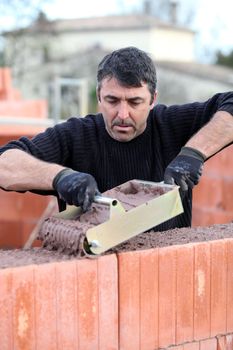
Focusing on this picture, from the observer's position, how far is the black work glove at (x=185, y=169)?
101 inches

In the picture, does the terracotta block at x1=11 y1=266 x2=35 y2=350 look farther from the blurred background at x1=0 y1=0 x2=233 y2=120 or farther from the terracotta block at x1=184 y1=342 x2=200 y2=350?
the blurred background at x1=0 y1=0 x2=233 y2=120

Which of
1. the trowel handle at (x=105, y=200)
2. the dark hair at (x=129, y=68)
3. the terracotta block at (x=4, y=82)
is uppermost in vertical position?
the dark hair at (x=129, y=68)

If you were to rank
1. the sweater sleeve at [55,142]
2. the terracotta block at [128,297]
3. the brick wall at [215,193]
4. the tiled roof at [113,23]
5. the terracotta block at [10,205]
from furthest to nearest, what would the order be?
the tiled roof at [113,23], the terracotta block at [10,205], the brick wall at [215,193], the sweater sleeve at [55,142], the terracotta block at [128,297]

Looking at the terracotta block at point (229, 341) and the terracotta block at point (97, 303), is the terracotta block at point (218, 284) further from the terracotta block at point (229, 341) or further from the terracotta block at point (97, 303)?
the terracotta block at point (97, 303)

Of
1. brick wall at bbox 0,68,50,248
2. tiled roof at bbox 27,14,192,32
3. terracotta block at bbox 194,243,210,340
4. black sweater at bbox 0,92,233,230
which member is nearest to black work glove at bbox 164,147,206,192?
terracotta block at bbox 194,243,210,340

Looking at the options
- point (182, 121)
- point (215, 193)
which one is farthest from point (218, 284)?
point (215, 193)

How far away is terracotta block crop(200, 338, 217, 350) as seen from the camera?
2541 mm

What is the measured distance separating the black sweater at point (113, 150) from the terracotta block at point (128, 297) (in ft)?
2.41

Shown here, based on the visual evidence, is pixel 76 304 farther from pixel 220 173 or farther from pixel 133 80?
pixel 220 173

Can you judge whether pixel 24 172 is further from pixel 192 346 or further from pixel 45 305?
pixel 192 346

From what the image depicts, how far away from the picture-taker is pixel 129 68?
2846 mm

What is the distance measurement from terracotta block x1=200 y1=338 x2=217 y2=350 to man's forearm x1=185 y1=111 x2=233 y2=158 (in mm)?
724

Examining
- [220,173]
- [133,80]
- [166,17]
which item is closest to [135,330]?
[133,80]

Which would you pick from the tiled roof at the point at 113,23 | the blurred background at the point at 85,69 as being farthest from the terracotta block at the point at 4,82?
the tiled roof at the point at 113,23
